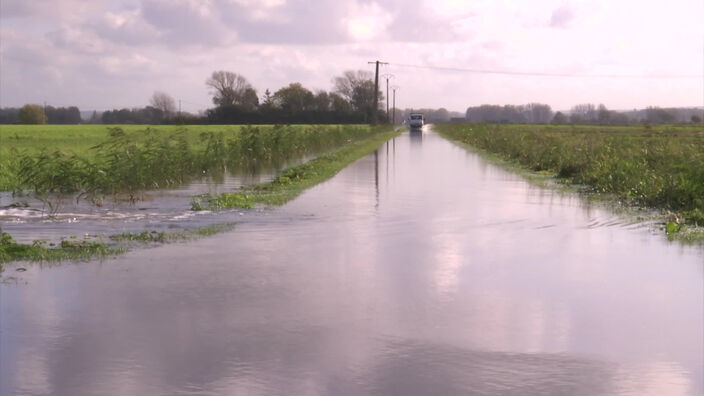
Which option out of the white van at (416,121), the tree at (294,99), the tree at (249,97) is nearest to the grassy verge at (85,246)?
the tree at (294,99)

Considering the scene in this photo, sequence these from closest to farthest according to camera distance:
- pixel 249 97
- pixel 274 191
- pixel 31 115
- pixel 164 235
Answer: pixel 164 235 < pixel 274 191 < pixel 31 115 < pixel 249 97

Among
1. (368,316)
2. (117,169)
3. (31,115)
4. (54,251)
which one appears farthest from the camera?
(31,115)

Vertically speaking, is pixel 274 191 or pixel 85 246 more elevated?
pixel 274 191

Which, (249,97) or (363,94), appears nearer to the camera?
(249,97)

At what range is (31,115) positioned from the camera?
443ft

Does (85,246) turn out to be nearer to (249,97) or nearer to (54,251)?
(54,251)

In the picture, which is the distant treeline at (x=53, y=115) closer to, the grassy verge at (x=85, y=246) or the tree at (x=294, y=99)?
the tree at (x=294, y=99)

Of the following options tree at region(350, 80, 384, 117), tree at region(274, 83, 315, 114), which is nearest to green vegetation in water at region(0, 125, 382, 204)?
tree at region(274, 83, 315, 114)

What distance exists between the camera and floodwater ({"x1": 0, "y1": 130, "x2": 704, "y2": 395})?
618cm

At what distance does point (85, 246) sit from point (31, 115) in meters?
132

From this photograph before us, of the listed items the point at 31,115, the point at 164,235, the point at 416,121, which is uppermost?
the point at 31,115

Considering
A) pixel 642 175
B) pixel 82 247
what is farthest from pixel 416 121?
pixel 82 247

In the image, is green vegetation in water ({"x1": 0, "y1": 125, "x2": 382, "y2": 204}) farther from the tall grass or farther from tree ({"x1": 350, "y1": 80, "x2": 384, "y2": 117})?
tree ({"x1": 350, "y1": 80, "x2": 384, "y2": 117})

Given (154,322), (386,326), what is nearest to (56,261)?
(154,322)
